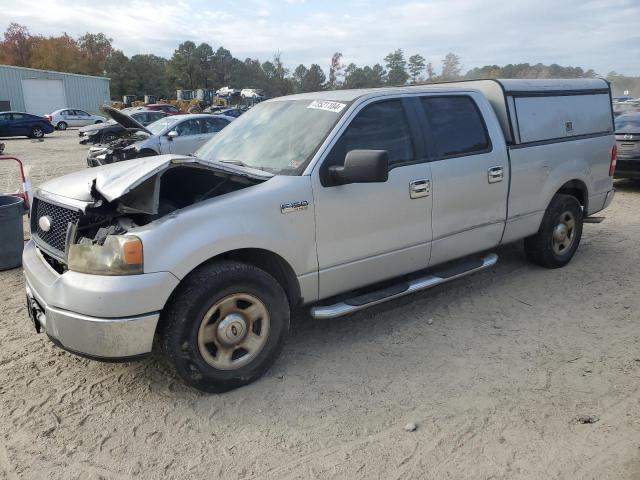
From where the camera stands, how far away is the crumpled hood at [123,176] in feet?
10.1

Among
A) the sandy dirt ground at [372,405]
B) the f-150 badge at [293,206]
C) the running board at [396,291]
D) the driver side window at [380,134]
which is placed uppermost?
the driver side window at [380,134]

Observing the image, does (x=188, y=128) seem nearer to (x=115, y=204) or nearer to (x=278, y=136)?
(x=278, y=136)

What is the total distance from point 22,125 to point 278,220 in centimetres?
2955

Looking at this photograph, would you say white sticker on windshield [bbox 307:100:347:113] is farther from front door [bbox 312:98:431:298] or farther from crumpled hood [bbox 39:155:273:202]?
crumpled hood [bbox 39:155:273:202]

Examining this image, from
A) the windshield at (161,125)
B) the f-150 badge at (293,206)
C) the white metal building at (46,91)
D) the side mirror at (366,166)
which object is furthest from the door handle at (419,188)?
the white metal building at (46,91)

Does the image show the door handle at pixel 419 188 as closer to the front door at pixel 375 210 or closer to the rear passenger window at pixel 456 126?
the front door at pixel 375 210

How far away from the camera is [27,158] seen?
1814 cm

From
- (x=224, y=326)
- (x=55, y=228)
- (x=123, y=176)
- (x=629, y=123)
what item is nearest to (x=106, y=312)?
(x=224, y=326)

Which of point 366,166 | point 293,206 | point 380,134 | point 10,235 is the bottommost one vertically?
point 10,235

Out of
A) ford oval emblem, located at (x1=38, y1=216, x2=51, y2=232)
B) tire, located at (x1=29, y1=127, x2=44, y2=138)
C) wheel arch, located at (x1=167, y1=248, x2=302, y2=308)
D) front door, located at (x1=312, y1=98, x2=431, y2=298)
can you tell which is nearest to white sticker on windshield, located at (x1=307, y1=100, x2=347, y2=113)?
front door, located at (x1=312, y1=98, x2=431, y2=298)

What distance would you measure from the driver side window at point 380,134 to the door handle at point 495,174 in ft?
2.98

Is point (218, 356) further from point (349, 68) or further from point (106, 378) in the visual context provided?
point (349, 68)

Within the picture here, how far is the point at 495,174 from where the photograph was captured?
4590 mm

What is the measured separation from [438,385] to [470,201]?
172cm
